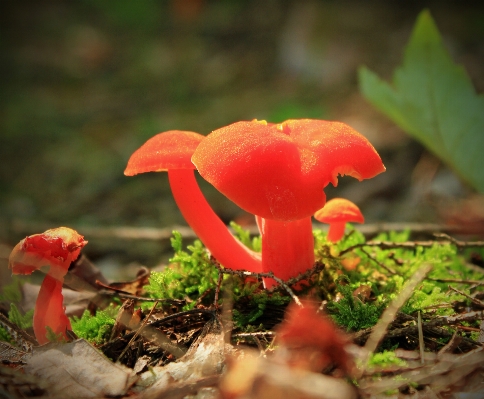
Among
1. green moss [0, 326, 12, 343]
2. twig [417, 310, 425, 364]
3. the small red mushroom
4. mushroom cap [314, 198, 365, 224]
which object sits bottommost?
green moss [0, 326, 12, 343]

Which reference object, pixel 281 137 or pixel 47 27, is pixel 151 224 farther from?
pixel 47 27

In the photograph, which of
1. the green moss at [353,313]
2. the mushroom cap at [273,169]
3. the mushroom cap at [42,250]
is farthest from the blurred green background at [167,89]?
the mushroom cap at [273,169]

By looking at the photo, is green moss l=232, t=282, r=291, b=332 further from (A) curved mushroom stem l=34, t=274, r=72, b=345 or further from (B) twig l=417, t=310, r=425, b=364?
(A) curved mushroom stem l=34, t=274, r=72, b=345

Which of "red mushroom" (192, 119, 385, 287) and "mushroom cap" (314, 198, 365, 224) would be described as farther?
"mushroom cap" (314, 198, 365, 224)

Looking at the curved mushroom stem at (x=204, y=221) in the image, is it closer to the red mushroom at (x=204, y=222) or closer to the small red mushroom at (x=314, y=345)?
the red mushroom at (x=204, y=222)

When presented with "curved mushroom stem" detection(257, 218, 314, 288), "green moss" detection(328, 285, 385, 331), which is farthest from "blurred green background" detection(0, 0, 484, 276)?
"green moss" detection(328, 285, 385, 331)
